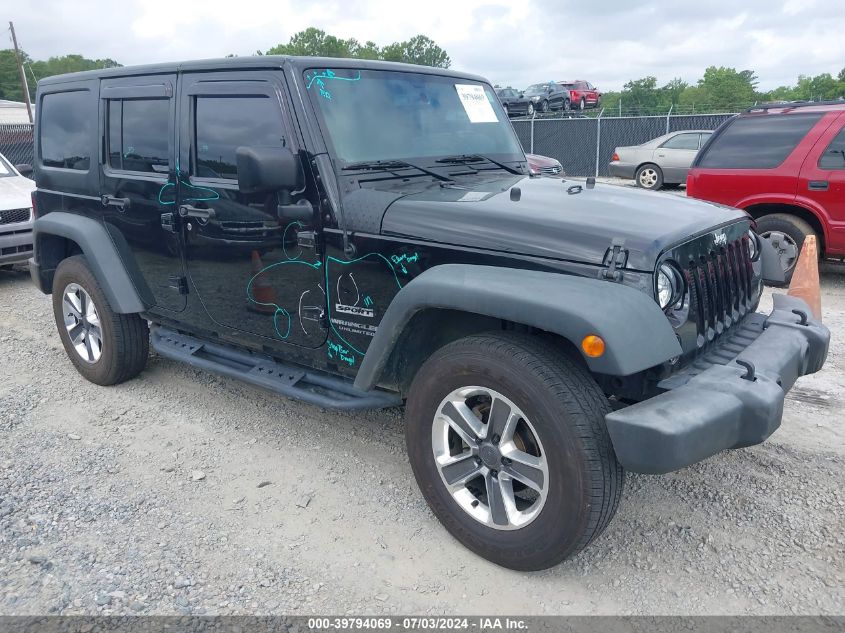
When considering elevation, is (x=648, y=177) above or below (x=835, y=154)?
below

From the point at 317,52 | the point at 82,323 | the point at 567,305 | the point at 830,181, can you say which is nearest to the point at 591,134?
the point at 830,181

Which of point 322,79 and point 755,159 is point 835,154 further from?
point 322,79

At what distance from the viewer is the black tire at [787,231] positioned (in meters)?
6.63

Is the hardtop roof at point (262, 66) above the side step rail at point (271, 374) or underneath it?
above

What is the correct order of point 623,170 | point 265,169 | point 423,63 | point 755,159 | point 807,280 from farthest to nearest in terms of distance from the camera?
point 423,63 → point 623,170 → point 755,159 → point 807,280 → point 265,169

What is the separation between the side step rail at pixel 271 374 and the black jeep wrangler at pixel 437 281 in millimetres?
17

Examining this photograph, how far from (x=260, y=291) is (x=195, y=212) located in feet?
1.99

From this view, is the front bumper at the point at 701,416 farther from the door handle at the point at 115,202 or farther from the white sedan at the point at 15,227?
the white sedan at the point at 15,227

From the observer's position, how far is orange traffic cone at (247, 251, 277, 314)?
3.52 metres

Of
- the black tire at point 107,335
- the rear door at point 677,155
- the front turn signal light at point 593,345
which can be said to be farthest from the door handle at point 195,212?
the rear door at point 677,155

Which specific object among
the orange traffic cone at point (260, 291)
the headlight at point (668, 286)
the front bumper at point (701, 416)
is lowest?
the front bumper at point (701, 416)

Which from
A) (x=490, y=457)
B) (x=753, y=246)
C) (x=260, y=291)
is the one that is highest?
(x=753, y=246)

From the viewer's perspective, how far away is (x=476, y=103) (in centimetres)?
406

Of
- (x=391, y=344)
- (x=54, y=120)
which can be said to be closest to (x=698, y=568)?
(x=391, y=344)
